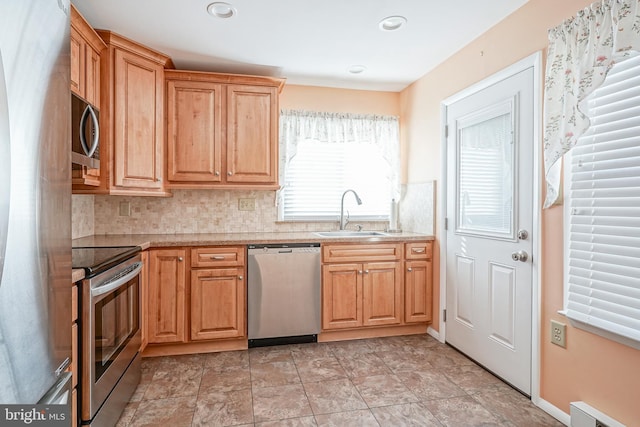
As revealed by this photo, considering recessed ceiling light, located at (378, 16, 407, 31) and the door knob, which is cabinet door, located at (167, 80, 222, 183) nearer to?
recessed ceiling light, located at (378, 16, 407, 31)

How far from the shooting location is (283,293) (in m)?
3.05

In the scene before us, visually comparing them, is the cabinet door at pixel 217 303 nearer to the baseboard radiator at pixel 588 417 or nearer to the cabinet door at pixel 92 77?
the cabinet door at pixel 92 77

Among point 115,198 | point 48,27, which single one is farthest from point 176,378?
point 48,27

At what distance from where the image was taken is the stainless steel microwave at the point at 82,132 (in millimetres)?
1900

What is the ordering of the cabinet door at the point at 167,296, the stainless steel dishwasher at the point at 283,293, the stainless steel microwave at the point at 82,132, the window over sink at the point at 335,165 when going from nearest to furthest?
the stainless steel microwave at the point at 82,132 < the cabinet door at the point at 167,296 < the stainless steel dishwasher at the point at 283,293 < the window over sink at the point at 335,165

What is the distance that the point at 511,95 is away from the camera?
7.82 ft

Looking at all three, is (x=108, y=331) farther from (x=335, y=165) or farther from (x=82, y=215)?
(x=335, y=165)

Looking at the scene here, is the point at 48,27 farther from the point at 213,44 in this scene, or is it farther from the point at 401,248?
the point at 401,248

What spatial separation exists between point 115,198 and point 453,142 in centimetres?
302

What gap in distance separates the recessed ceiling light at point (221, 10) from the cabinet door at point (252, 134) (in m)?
0.87

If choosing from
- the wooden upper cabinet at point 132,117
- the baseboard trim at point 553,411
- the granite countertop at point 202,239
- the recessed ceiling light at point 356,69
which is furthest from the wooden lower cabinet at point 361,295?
the recessed ceiling light at point 356,69

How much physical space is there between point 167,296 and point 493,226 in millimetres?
2518

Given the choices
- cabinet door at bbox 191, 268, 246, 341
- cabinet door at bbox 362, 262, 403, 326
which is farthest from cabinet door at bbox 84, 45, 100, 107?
cabinet door at bbox 362, 262, 403, 326

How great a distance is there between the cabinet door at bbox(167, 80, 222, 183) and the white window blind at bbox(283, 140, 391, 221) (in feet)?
2.73
